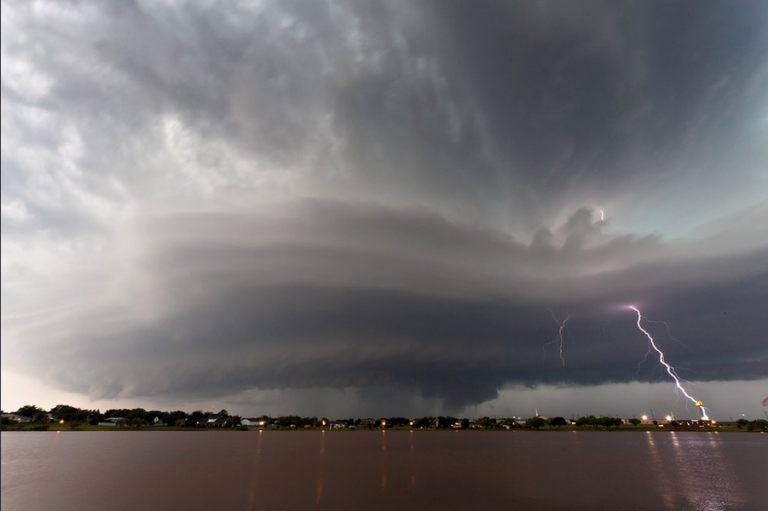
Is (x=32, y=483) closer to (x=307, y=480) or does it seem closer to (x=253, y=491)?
(x=253, y=491)

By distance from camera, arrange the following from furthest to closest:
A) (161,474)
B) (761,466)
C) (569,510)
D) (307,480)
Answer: (761,466) → (161,474) → (307,480) → (569,510)

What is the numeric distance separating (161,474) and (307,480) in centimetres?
2319

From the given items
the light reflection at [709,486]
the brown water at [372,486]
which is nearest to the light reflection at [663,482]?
the brown water at [372,486]

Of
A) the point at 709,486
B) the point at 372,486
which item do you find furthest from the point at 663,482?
the point at 372,486

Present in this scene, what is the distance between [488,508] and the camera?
37781mm

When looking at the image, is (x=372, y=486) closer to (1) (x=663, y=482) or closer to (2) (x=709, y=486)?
(1) (x=663, y=482)

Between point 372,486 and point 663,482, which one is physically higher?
point 372,486

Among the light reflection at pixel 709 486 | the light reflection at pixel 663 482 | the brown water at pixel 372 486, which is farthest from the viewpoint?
the light reflection at pixel 663 482

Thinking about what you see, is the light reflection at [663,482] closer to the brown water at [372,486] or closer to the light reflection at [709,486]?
the brown water at [372,486]

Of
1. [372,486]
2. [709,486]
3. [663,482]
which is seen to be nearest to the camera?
[372,486]

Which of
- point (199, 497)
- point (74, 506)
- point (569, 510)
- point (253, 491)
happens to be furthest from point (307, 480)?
point (569, 510)

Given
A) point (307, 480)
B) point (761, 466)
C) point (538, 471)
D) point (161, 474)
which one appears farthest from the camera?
point (761, 466)

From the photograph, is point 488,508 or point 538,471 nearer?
point 488,508

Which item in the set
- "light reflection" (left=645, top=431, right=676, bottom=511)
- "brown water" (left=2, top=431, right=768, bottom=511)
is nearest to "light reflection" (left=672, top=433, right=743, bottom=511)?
"brown water" (left=2, top=431, right=768, bottom=511)
